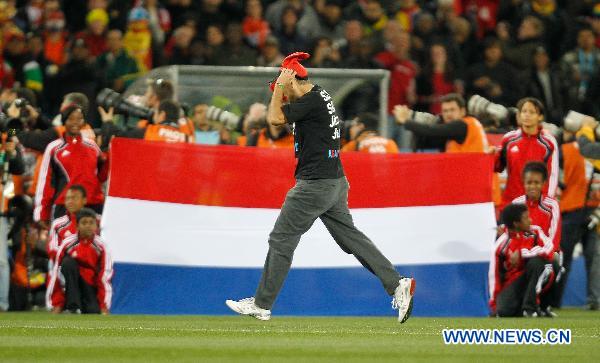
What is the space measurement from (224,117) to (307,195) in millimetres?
5543

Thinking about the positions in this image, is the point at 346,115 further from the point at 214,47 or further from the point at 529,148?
the point at 529,148

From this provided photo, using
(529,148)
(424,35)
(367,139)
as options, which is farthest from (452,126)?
(424,35)

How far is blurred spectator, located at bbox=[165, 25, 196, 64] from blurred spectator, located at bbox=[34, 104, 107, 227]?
6214 mm

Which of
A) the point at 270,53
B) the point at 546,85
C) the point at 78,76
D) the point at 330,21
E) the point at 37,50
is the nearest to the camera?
the point at 78,76

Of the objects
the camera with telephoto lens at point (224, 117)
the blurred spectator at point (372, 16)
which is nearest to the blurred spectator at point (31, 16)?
the camera with telephoto lens at point (224, 117)

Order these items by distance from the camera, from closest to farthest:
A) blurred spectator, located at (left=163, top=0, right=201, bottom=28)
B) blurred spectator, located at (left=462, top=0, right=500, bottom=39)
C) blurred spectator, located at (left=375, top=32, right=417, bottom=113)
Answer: blurred spectator, located at (left=375, top=32, right=417, bottom=113)
blurred spectator, located at (left=163, top=0, right=201, bottom=28)
blurred spectator, located at (left=462, top=0, right=500, bottom=39)

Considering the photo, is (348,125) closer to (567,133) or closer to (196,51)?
(567,133)

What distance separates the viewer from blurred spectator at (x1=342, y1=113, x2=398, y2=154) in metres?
15.4

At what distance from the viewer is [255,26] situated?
21.4 metres

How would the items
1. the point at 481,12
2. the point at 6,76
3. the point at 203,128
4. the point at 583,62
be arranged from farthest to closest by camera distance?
1. the point at 481,12
2. the point at 583,62
3. the point at 6,76
4. the point at 203,128

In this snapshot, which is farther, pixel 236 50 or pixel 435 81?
pixel 435 81

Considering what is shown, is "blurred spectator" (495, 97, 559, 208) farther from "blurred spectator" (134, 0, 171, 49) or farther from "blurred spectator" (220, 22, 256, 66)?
"blurred spectator" (134, 0, 171, 49)

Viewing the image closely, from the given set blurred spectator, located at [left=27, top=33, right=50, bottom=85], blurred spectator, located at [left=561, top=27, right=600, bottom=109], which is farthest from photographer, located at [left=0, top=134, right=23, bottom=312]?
blurred spectator, located at [left=561, top=27, right=600, bottom=109]

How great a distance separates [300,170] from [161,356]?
3.10 meters
